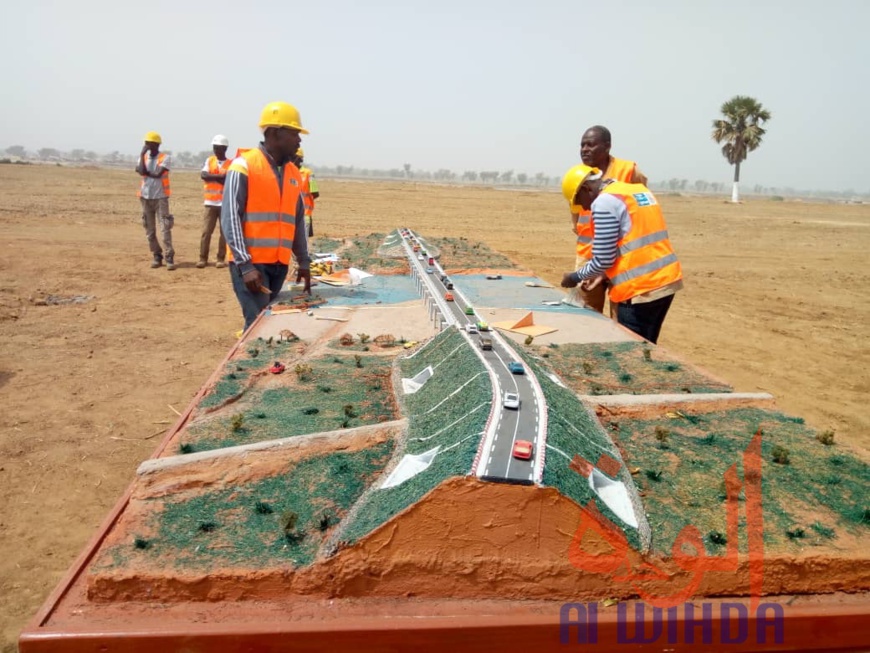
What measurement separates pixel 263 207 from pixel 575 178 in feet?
7.18

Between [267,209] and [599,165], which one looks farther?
[599,165]

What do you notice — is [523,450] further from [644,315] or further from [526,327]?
[644,315]

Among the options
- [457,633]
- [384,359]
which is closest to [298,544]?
[457,633]

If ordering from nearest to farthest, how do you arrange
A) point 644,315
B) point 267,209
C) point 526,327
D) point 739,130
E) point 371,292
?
point 526,327, point 644,315, point 267,209, point 371,292, point 739,130

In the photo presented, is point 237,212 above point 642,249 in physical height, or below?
above

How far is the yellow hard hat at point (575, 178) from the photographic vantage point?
173 inches

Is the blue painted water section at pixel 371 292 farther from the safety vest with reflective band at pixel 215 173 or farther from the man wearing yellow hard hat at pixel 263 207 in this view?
the safety vest with reflective band at pixel 215 173

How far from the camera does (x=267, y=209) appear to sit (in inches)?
179

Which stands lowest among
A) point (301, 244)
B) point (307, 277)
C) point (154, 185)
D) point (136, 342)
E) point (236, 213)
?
point (136, 342)

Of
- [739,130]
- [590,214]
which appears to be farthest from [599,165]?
[739,130]

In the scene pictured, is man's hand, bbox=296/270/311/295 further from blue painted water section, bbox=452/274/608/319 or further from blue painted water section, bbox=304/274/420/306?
blue painted water section, bbox=452/274/608/319

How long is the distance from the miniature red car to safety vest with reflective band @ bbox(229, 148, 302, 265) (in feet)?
10.5

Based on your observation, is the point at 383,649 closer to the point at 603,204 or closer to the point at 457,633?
the point at 457,633

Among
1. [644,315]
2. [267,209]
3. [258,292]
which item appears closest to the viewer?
[644,315]
